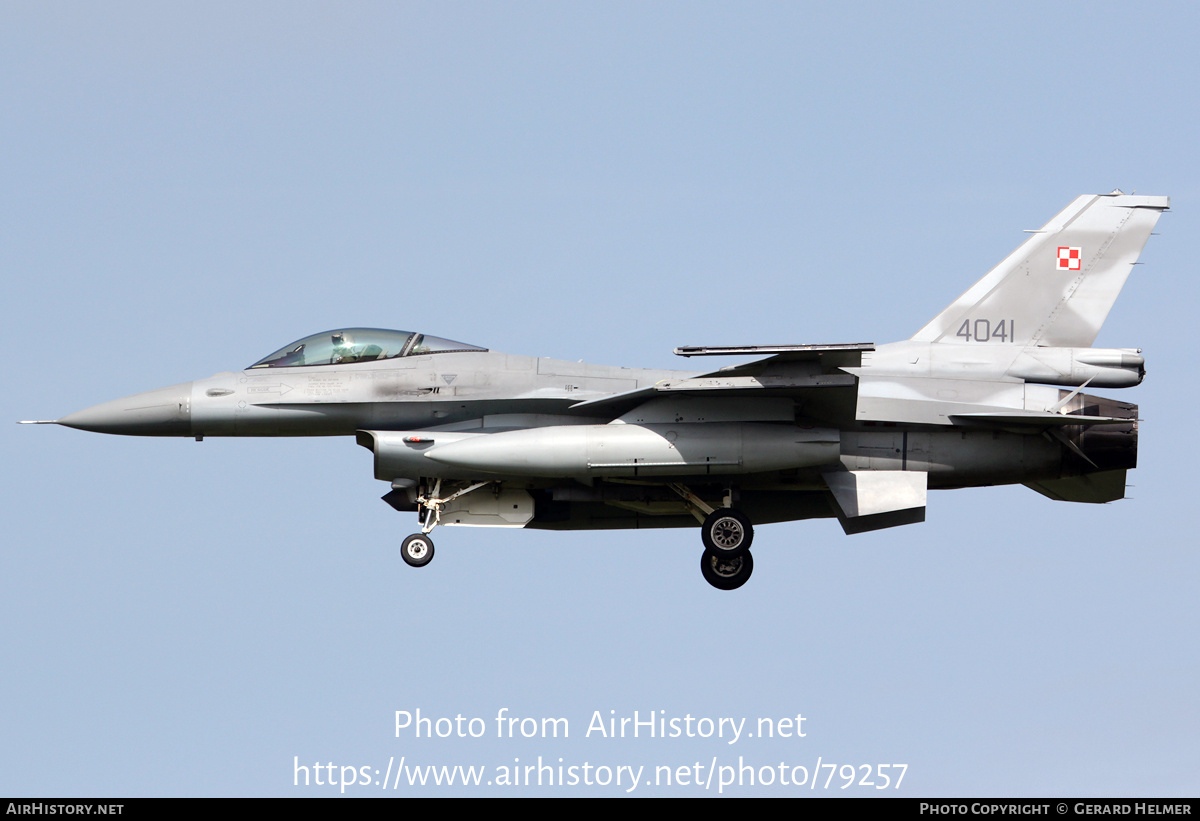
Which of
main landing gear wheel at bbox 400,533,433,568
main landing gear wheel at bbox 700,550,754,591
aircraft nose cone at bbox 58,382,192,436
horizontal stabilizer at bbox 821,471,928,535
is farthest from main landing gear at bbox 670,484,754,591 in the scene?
aircraft nose cone at bbox 58,382,192,436

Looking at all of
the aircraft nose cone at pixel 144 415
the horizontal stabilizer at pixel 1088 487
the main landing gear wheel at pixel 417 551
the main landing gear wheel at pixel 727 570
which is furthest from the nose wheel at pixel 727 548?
the aircraft nose cone at pixel 144 415

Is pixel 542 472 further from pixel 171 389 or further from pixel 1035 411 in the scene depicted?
pixel 1035 411

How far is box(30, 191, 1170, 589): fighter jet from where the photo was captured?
56.7ft

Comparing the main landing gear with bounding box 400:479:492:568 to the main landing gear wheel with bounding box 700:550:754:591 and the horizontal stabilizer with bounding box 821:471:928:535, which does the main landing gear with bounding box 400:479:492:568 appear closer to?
the main landing gear wheel with bounding box 700:550:754:591

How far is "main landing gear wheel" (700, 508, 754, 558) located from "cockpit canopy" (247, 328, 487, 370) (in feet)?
11.3

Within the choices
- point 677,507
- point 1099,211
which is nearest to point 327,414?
point 677,507

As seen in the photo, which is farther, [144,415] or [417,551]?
[144,415]

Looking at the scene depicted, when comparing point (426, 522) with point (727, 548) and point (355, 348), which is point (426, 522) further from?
point (727, 548)

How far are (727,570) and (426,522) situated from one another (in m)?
3.47

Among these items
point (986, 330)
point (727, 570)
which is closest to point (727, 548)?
point (727, 570)

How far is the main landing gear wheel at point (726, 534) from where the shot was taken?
58.9ft

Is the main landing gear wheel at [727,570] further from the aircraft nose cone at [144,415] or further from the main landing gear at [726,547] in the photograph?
the aircraft nose cone at [144,415]

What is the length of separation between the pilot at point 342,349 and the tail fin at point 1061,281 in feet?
22.2

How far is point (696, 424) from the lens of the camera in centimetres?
1738
